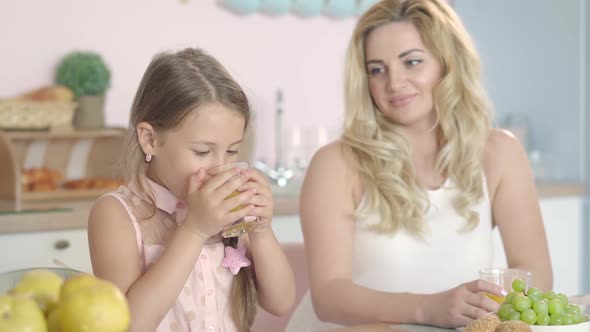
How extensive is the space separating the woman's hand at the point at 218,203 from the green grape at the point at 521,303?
0.42 m

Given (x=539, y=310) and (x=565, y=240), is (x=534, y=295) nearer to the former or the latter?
(x=539, y=310)

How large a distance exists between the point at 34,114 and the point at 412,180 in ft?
5.25

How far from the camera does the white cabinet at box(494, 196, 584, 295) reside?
3.87m

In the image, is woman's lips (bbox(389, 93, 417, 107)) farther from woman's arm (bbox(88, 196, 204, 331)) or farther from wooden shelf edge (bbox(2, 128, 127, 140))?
wooden shelf edge (bbox(2, 128, 127, 140))

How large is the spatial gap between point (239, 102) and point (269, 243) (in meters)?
0.24

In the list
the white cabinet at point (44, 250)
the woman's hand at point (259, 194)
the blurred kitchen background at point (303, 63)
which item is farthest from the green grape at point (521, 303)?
the blurred kitchen background at point (303, 63)

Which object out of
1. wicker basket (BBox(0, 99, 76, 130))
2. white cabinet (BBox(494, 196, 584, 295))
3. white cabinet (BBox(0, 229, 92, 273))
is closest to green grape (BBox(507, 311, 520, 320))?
white cabinet (BBox(0, 229, 92, 273))

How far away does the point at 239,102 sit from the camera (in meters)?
1.60

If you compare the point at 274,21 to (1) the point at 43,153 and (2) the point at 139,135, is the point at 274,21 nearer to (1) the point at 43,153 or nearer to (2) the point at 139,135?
(1) the point at 43,153

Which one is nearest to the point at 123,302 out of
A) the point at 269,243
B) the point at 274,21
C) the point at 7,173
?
the point at 269,243

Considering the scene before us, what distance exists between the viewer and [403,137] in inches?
88.0

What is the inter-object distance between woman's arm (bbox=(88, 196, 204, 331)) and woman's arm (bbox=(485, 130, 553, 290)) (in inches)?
39.9

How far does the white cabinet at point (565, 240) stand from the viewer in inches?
152

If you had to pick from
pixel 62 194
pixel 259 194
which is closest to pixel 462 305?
A: pixel 259 194
